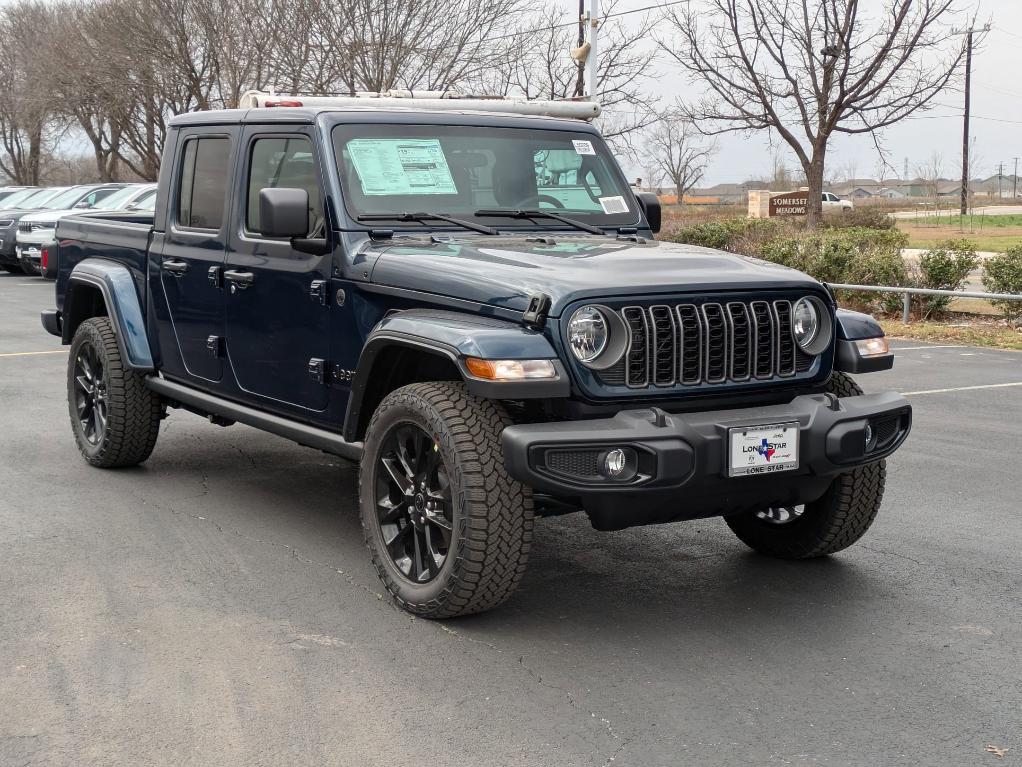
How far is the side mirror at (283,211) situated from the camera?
5.27 m

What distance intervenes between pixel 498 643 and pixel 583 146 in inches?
108

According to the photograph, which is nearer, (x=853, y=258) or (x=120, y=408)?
(x=120, y=408)

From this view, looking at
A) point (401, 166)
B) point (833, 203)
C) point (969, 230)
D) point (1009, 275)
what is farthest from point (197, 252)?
point (833, 203)

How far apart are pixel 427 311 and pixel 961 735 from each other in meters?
2.39

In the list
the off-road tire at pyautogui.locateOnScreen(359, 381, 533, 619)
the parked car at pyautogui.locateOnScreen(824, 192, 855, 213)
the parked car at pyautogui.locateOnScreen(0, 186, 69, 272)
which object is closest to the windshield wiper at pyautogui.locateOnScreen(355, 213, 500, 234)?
the off-road tire at pyautogui.locateOnScreen(359, 381, 533, 619)

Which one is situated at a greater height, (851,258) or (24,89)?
(24,89)

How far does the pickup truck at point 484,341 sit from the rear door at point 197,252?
2 centimetres

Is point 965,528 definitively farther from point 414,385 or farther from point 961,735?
point 414,385

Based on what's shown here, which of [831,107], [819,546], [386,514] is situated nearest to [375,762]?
[386,514]

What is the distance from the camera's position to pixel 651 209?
262 inches

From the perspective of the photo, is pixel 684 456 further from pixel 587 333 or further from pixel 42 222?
pixel 42 222

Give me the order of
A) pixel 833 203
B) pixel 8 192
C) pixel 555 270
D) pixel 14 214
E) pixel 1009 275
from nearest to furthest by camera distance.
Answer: pixel 555 270 → pixel 1009 275 → pixel 14 214 → pixel 8 192 → pixel 833 203

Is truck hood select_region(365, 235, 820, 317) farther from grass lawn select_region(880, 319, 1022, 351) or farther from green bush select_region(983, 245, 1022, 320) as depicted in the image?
green bush select_region(983, 245, 1022, 320)

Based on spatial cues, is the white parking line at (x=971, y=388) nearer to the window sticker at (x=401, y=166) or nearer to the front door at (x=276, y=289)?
the window sticker at (x=401, y=166)
